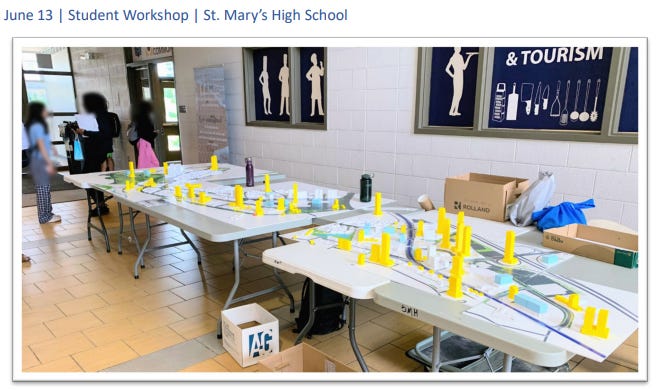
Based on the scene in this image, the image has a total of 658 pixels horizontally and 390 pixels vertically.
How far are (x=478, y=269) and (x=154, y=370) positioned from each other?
69.0 inches

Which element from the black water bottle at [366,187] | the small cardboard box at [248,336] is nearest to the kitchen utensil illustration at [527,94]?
the black water bottle at [366,187]

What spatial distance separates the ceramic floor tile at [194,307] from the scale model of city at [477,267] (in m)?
0.76

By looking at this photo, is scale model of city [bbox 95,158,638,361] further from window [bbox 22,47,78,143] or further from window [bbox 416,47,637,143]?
window [bbox 416,47,637,143]

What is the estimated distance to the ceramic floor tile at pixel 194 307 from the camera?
9.89 ft

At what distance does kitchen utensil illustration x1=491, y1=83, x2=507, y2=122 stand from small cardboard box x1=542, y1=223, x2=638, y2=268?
1698 millimetres

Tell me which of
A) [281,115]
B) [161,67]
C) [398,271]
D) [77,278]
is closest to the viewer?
[398,271]

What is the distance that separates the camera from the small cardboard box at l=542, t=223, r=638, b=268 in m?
1.80

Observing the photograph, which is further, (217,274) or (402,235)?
(217,274)

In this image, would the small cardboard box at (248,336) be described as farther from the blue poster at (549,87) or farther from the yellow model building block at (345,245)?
the blue poster at (549,87)

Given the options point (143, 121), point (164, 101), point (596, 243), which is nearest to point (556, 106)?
point (596, 243)

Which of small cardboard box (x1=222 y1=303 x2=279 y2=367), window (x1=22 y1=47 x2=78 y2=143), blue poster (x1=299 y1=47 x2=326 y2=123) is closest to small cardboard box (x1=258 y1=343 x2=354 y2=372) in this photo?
small cardboard box (x1=222 y1=303 x2=279 y2=367)
